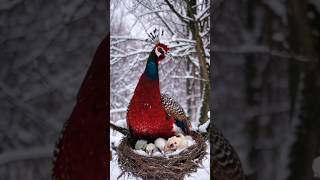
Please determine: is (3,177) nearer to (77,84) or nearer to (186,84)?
(77,84)

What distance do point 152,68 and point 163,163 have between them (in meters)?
0.40

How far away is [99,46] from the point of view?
1.77 m

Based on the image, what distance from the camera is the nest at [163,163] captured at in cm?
183

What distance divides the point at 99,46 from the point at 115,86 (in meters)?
0.17

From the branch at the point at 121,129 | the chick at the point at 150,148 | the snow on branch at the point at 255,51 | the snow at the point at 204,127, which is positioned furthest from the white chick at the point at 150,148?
the snow on branch at the point at 255,51

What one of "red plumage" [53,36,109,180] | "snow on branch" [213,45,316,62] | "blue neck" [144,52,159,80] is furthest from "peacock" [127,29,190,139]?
"snow on branch" [213,45,316,62]

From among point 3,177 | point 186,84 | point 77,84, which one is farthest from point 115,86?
point 3,177

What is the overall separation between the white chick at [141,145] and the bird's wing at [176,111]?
0.52 ft

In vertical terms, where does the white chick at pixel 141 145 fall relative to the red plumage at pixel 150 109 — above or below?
below

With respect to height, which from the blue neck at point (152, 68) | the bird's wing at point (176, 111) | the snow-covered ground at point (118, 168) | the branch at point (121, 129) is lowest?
the snow-covered ground at point (118, 168)

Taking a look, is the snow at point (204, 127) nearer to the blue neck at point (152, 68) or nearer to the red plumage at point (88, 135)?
the blue neck at point (152, 68)

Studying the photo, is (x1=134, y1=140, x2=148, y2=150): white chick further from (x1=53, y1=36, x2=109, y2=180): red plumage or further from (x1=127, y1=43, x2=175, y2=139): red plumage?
(x1=53, y1=36, x2=109, y2=180): red plumage

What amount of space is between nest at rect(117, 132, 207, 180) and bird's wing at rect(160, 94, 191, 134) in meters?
0.05

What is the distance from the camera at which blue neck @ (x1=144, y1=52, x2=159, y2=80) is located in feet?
6.02
